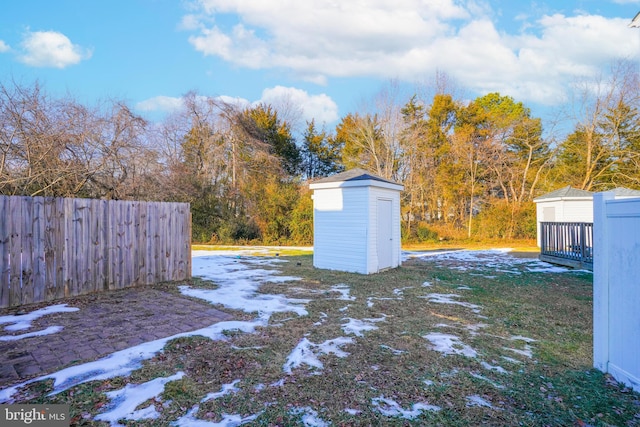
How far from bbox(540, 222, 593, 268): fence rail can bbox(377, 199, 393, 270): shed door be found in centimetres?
497

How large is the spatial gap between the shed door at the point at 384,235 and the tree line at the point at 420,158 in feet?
27.9

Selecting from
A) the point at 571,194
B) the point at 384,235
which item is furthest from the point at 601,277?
the point at 571,194

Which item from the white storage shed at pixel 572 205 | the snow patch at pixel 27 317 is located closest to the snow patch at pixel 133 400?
the snow patch at pixel 27 317

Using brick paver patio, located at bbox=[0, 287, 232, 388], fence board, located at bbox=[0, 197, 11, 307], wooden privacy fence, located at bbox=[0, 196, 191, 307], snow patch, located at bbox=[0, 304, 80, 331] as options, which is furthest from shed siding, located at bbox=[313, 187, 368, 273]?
fence board, located at bbox=[0, 197, 11, 307]

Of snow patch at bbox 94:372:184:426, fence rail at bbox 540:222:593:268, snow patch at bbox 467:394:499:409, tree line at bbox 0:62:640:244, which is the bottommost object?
snow patch at bbox 467:394:499:409

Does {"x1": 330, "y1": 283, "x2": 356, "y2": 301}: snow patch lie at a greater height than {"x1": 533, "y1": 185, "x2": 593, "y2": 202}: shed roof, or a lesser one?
lesser

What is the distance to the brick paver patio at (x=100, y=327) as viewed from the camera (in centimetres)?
284

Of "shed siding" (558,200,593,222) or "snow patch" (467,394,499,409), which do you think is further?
"shed siding" (558,200,593,222)

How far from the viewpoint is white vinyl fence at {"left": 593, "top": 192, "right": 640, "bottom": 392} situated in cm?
246

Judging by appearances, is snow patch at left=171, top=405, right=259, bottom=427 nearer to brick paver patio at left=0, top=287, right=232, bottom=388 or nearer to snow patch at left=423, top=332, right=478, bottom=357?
brick paver patio at left=0, top=287, right=232, bottom=388

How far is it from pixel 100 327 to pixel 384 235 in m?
6.40

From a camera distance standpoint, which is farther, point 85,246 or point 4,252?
point 85,246

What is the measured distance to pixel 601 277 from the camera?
2.79 meters

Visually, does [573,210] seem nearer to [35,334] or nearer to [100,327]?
[100,327]
